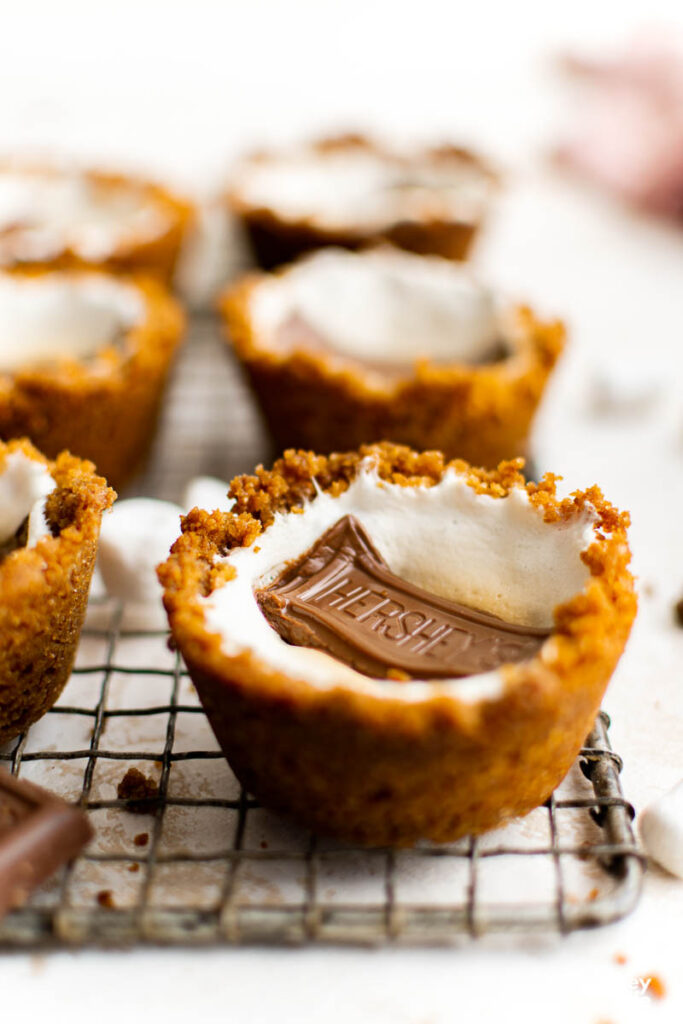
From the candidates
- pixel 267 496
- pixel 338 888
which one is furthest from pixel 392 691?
pixel 267 496

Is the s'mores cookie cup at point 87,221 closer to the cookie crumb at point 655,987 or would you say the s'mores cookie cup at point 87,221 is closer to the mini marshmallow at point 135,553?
the mini marshmallow at point 135,553

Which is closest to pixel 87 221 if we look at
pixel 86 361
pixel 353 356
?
pixel 86 361

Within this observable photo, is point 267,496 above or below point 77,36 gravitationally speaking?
above

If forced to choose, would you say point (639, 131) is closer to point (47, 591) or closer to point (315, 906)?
point (47, 591)

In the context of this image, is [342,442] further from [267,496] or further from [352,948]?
[352,948]

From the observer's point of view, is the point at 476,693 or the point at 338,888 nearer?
the point at 476,693

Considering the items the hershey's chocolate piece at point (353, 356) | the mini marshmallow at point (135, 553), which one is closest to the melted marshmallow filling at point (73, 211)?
the hershey's chocolate piece at point (353, 356)
